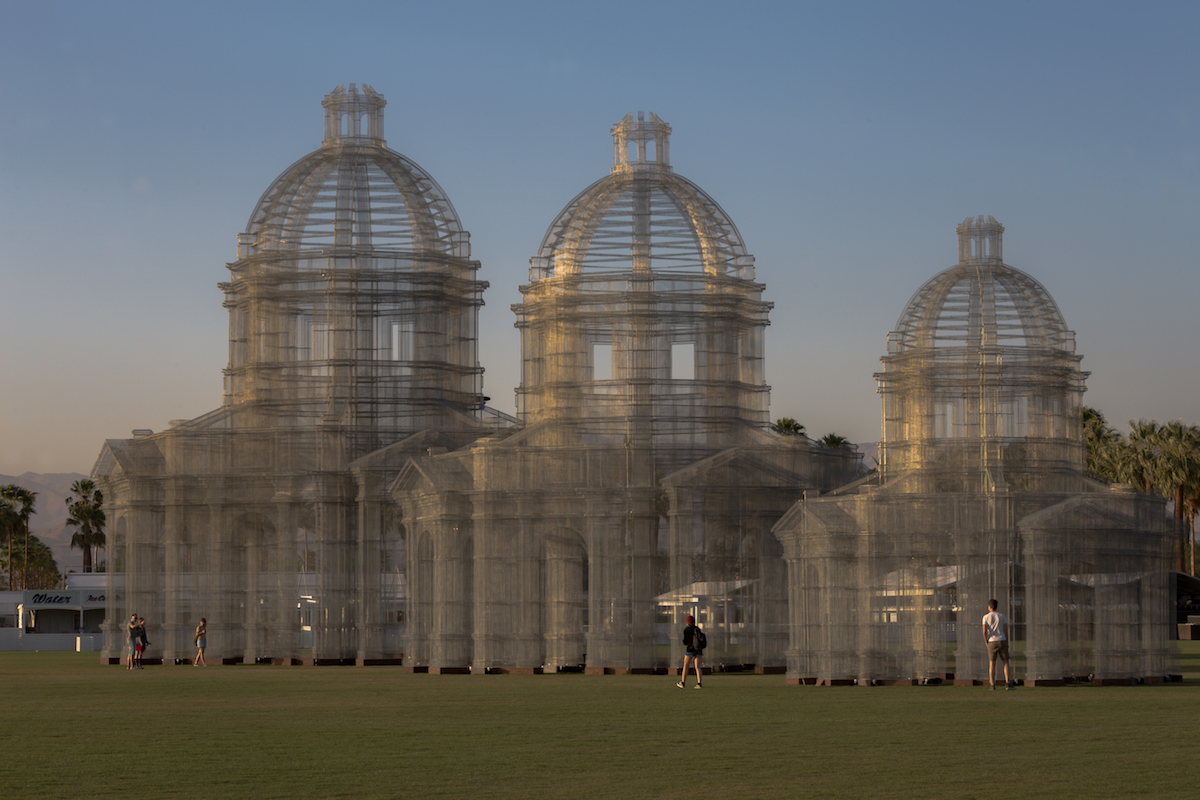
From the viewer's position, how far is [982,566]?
1486 inches

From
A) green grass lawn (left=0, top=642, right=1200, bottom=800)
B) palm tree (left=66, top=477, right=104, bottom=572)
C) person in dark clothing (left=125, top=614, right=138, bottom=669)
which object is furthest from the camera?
palm tree (left=66, top=477, right=104, bottom=572)

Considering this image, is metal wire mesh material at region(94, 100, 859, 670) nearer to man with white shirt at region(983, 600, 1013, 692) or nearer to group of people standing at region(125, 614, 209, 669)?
group of people standing at region(125, 614, 209, 669)

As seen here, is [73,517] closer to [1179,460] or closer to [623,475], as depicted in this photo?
[1179,460]

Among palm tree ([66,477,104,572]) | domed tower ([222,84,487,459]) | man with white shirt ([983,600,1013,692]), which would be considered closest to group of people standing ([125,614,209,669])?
domed tower ([222,84,487,459])

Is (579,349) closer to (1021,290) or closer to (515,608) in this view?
(515,608)

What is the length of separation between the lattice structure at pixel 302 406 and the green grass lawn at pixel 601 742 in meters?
19.1

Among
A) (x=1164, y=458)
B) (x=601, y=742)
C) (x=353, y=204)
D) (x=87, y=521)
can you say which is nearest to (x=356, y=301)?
(x=353, y=204)

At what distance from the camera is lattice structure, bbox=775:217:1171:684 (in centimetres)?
3728

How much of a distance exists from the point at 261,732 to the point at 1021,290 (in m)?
24.8

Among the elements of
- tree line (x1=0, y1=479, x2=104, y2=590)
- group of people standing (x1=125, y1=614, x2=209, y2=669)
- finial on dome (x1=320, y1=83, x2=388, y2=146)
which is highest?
finial on dome (x1=320, y1=83, x2=388, y2=146)

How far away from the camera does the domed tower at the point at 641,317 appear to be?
159 feet

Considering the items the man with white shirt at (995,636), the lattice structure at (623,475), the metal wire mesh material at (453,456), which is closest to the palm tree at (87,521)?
the metal wire mesh material at (453,456)

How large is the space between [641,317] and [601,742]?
25919mm

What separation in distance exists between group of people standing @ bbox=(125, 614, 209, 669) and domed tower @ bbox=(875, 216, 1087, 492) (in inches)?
894
